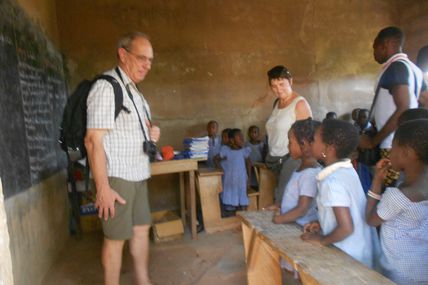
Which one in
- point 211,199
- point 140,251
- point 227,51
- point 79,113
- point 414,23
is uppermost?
point 414,23

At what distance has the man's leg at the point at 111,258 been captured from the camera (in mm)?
1846

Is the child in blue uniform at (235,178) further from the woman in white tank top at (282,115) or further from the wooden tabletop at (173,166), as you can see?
the woman in white tank top at (282,115)

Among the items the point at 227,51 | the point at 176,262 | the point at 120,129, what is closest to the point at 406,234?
the point at 120,129

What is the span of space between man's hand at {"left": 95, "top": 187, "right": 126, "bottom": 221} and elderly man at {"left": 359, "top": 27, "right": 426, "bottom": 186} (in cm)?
173

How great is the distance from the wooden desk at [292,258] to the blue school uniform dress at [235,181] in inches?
67.9

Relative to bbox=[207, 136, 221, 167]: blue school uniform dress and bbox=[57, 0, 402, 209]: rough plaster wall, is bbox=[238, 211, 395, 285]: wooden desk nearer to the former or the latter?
bbox=[207, 136, 221, 167]: blue school uniform dress

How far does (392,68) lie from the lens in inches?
81.6

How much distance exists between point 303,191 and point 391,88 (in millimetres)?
1031

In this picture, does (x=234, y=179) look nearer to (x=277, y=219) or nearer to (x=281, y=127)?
(x=281, y=127)

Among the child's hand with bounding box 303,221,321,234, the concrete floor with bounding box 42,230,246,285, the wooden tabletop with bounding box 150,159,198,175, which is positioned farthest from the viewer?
the wooden tabletop with bounding box 150,159,198,175

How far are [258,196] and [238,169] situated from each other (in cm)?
46

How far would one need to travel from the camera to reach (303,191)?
1714mm

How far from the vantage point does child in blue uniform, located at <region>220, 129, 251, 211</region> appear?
12.1 ft

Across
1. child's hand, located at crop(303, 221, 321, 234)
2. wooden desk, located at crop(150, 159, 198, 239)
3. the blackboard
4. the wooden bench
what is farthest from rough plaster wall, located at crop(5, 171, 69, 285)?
child's hand, located at crop(303, 221, 321, 234)
